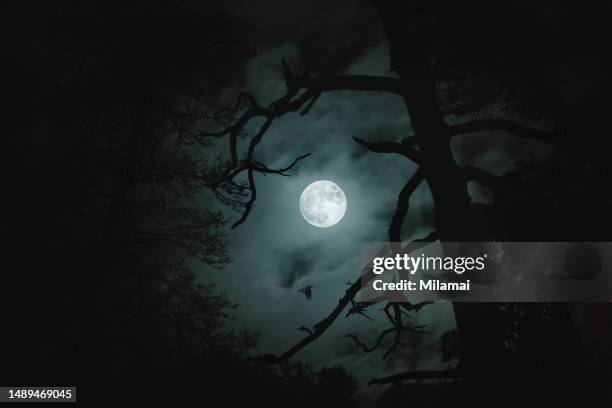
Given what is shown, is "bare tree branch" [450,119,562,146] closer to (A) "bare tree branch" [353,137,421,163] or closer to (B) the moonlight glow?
(A) "bare tree branch" [353,137,421,163]

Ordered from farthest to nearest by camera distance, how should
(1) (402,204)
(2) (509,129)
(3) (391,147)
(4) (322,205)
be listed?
(4) (322,205), (1) (402,204), (3) (391,147), (2) (509,129)

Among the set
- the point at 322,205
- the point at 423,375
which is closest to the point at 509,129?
the point at 423,375

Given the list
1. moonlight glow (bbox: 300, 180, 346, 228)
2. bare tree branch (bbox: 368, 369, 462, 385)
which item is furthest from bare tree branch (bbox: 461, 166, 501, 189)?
moonlight glow (bbox: 300, 180, 346, 228)

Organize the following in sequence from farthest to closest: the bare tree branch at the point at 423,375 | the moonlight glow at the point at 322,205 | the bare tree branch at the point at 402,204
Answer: the moonlight glow at the point at 322,205 → the bare tree branch at the point at 402,204 → the bare tree branch at the point at 423,375

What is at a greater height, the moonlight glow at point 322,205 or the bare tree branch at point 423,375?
the moonlight glow at point 322,205

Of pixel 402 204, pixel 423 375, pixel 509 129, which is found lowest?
pixel 423 375

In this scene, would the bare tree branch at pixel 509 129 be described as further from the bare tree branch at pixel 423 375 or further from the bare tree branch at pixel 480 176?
the bare tree branch at pixel 423 375

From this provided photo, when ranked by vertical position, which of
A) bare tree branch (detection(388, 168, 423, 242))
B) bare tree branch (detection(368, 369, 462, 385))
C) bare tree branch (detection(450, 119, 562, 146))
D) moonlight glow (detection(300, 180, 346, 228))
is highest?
moonlight glow (detection(300, 180, 346, 228))

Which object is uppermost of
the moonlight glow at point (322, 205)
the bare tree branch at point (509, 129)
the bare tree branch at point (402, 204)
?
the moonlight glow at point (322, 205)

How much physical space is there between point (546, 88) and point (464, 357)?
189 cm

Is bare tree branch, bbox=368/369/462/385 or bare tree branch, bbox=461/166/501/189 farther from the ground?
bare tree branch, bbox=461/166/501/189

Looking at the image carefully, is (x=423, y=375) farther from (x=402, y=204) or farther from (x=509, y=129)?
(x=509, y=129)

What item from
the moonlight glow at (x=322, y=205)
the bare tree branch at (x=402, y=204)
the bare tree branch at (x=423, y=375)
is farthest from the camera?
the moonlight glow at (x=322, y=205)

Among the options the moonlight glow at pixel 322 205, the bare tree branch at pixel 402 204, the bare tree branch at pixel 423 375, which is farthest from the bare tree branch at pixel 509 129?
the moonlight glow at pixel 322 205
